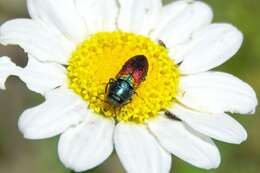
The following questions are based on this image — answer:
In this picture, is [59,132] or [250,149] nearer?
[59,132]

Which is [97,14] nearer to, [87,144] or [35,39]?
[35,39]

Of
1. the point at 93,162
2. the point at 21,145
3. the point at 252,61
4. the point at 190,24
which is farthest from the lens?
the point at 252,61

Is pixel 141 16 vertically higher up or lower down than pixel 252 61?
higher up

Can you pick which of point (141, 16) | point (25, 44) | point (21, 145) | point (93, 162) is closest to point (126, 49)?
point (141, 16)

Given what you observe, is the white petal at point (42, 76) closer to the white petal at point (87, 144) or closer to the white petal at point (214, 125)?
the white petal at point (87, 144)

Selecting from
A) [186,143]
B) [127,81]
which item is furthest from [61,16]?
[186,143]

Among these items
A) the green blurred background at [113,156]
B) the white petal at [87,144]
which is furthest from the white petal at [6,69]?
the green blurred background at [113,156]

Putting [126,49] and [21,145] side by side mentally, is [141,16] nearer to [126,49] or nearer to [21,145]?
[126,49]
